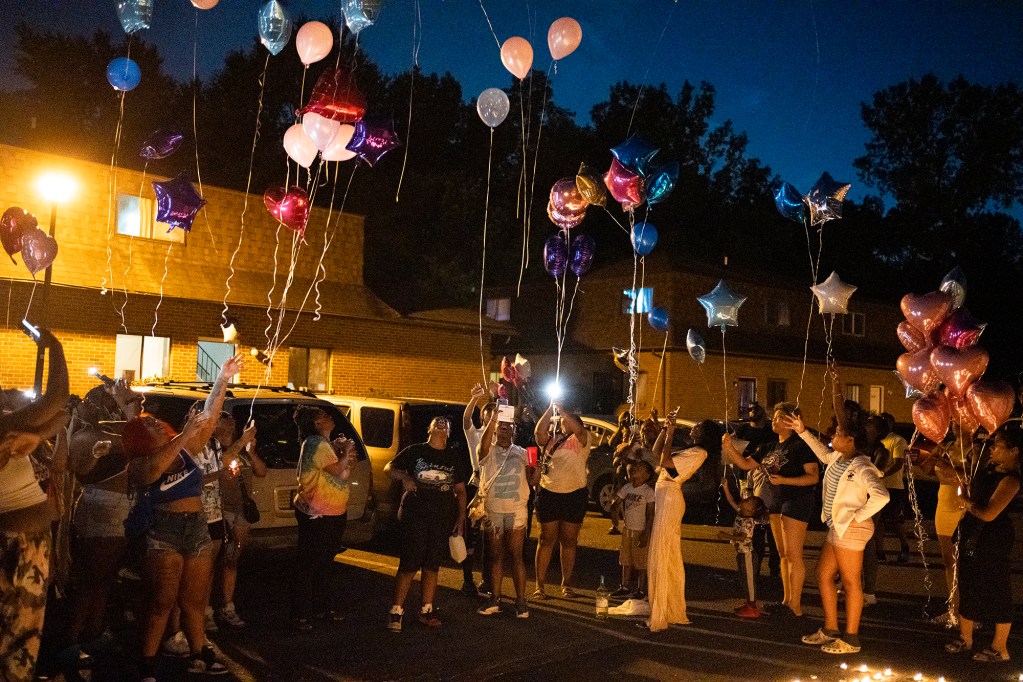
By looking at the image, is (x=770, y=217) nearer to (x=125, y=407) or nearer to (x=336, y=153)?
(x=336, y=153)

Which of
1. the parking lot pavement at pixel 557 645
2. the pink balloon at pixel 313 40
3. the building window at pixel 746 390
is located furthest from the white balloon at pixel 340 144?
the building window at pixel 746 390

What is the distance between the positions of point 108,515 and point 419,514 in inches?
95.1

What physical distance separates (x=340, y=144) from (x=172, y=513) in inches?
202

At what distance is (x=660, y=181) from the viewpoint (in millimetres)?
10812

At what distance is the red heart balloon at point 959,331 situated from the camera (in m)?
8.59

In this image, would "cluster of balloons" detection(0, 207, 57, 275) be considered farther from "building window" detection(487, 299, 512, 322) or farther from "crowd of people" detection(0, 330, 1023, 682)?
"building window" detection(487, 299, 512, 322)

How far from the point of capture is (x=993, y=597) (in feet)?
23.1

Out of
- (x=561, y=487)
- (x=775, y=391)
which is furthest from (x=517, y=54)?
(x=775, y=391)

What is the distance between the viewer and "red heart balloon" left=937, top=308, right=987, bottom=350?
28.2ft

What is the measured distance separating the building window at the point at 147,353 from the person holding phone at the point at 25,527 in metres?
13.1

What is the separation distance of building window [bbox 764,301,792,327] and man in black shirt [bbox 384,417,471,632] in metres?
25.5

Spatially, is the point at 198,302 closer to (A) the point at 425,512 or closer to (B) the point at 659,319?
(B) the point at 659,319

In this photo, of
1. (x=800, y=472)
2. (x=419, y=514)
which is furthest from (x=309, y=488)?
(x=800, y=472)

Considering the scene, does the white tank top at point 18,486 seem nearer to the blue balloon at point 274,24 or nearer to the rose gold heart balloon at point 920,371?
the blue balloon at point 274,24
